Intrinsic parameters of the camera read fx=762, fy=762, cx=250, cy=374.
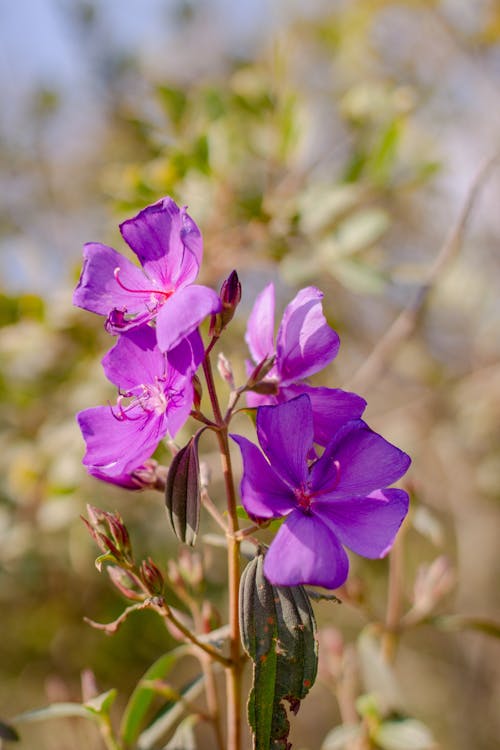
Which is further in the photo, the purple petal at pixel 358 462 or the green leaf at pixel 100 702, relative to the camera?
the green leaf at pixel 100 702

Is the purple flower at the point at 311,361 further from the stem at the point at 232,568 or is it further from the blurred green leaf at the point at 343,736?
the blurred green leaf at the point at 343,736

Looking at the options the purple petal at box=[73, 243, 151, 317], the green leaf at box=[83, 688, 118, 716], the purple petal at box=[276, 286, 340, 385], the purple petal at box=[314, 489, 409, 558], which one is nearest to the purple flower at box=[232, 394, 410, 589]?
the purple petal at box=[314, 489, 409, 558]

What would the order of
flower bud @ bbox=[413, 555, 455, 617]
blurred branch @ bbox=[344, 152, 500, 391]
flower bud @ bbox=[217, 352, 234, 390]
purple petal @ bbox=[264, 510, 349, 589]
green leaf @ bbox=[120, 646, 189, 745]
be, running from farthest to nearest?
blurred branch @ bbox=[344, 152, 500, 391], flower bud @ bbox=[413, 555, 455, 617], green leaf @ bbox=[120, 646, 189, 745], flower bud @ bbox=[217, 352, 234, 390], purple petal @ bbox=[264, 510, 349, 589]

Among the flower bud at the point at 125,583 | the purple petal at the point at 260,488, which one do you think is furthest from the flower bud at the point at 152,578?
the purple petal at the point at 260,488

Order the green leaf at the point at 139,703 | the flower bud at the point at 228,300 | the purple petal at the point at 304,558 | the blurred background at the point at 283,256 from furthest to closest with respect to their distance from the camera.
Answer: the blurred background at the point at 283,256, the green leaf at the point at 139,703, the flower bud at the point at 228,300, the purple petal at the point at 304,558

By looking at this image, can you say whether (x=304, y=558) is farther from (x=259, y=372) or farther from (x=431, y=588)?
(x=431, y=588)

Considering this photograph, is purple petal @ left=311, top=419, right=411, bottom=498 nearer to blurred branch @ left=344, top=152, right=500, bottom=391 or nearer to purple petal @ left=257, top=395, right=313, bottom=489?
purple petal @ left=257, top=395, right=313, bottom=489

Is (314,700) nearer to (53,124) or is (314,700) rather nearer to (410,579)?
(410,579)
